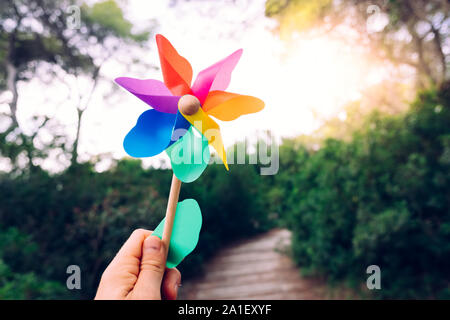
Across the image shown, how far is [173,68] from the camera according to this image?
899mm

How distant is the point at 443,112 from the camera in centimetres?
281

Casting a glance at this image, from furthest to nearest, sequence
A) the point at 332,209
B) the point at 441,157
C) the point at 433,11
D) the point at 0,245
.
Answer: the point at 433,11
the point at 332,209
the point at 441,157
the point at 0,245

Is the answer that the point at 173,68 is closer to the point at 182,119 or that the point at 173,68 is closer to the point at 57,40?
the point at 182,119

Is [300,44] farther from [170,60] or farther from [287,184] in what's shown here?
[170,60]

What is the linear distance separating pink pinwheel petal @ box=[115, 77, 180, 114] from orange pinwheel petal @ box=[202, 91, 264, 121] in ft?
0.36

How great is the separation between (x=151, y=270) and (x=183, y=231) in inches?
5.9

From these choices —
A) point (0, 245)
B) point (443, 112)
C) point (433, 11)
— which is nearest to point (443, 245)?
point (443, 112)

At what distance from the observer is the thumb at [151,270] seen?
0.80 m

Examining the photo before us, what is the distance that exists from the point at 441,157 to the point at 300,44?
2.04 metres

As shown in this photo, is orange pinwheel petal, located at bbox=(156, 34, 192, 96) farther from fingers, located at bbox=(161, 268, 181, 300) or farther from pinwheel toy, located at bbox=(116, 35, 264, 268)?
fingers, located at bbox=(161, 268, 181, 300)

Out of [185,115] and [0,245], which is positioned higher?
[185,115]

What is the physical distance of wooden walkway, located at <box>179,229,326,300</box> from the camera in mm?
3250

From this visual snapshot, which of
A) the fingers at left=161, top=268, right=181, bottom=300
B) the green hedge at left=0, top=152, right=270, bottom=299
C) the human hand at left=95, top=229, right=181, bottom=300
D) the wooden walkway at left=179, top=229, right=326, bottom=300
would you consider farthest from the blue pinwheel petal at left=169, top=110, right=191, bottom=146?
the wooden walkway at left=179, top=229, right=326, bottom=300

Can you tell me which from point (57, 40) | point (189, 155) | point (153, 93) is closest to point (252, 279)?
point (189, 155)
